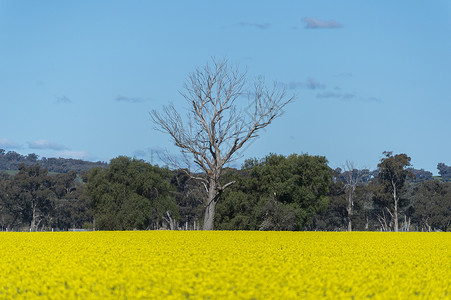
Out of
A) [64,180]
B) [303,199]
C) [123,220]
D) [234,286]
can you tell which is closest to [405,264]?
[234,286]

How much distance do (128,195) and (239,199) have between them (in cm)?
1275

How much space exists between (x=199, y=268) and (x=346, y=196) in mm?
82070

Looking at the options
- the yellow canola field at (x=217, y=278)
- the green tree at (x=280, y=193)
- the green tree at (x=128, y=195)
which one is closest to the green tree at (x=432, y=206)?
the green tree at (x=280, y=193)

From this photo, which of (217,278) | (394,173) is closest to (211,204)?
(217,278)

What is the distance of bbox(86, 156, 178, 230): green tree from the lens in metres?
65.4

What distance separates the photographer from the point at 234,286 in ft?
35.8

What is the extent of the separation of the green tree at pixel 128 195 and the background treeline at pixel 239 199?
102mm

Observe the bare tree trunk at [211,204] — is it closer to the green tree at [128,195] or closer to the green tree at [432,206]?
the green tree at [128,195]

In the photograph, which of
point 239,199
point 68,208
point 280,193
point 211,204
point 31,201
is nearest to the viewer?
point 211,204

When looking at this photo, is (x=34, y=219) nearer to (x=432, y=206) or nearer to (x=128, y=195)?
(x=128, y=195)

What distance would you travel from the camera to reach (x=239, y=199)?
6219cm

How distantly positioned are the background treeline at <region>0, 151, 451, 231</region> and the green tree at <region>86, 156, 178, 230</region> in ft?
0.34

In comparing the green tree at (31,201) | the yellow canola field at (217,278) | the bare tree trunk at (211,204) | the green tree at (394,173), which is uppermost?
the green tree at (394,173)

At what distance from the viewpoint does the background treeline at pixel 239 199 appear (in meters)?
61.8
